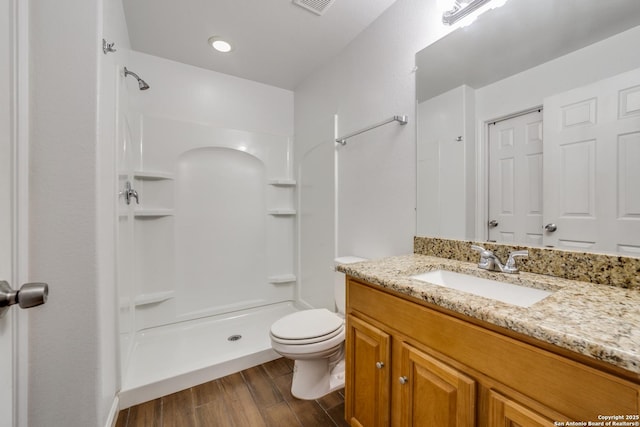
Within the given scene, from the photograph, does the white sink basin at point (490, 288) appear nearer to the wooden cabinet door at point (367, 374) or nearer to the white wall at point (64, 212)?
the wooden cabinet door at point (367, 374)

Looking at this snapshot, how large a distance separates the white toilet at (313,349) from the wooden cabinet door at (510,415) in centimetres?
95

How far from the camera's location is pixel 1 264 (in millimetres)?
674

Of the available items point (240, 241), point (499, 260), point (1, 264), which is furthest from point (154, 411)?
point (499, 260)

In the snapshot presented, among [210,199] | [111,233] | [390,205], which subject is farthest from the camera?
[210,199]

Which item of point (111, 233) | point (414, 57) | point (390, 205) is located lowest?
point (111, 233)

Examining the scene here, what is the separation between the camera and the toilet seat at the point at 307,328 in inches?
57.8

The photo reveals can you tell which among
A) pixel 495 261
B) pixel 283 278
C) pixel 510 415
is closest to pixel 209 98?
pixel 283 278

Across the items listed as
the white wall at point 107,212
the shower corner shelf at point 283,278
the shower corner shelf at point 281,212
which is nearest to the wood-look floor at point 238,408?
the white wall at point 107,212

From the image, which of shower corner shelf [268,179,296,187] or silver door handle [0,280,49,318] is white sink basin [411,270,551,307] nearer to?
silver door handle [0,280,49,318]

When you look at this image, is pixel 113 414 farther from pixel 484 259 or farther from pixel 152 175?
pixel 484 259

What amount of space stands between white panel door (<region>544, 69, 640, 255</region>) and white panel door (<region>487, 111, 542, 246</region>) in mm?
32

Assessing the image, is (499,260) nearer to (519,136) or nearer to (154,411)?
(519,136)

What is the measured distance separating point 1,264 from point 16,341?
0.26 m

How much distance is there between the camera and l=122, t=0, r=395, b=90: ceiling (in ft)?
5.43
